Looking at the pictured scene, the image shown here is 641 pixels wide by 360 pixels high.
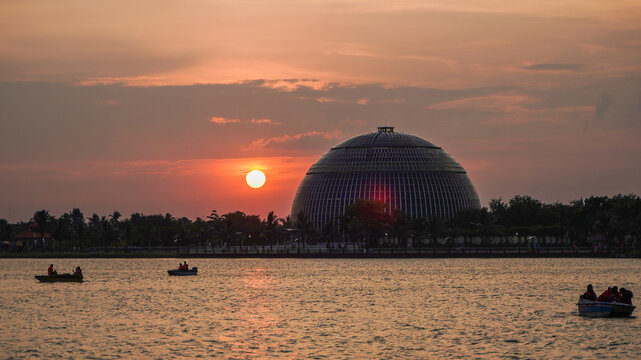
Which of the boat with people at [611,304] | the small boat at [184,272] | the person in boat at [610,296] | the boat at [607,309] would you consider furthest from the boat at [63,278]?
the person in boat at [610,296]

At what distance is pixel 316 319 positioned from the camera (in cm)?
8525

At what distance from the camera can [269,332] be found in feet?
249

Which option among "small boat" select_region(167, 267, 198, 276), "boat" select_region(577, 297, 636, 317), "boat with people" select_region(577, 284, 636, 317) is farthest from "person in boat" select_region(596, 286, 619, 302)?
"small boat" select_region(167, 267, 198, 276)

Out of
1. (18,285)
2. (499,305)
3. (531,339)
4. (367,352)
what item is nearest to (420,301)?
(499,305)

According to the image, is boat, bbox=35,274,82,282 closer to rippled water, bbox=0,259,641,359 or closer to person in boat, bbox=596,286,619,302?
rippled water, bbox=0,259,641,359

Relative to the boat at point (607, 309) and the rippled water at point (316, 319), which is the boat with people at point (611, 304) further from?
the rippled water at point (316, 319)

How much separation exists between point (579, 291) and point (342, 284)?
31.2 m

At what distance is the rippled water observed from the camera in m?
66.0

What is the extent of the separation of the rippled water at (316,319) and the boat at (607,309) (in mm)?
960

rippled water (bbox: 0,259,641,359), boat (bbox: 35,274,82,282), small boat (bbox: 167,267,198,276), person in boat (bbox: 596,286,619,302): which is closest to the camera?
rippled water (bbox: 0,259,641,359)

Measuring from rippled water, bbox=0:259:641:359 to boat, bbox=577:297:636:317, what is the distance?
0.96 meters

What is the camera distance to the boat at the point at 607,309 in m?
80.3

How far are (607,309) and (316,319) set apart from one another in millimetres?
23229

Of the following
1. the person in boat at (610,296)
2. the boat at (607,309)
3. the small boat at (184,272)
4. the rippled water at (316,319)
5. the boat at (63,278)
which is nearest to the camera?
the rippled water at (316,319)
